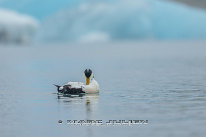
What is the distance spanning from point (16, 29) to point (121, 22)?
21.9 metres

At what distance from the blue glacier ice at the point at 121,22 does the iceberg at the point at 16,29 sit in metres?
14.7

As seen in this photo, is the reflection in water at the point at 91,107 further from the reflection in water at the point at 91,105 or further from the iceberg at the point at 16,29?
the iceberg at the point at 16,29

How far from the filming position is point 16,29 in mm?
87250

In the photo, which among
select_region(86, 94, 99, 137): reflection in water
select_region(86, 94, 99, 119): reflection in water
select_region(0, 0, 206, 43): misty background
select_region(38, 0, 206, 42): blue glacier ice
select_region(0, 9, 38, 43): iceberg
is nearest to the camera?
select_region(86, 94, 99, 137): reflection in water

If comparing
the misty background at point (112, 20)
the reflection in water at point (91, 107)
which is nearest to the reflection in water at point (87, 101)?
the reflection in water at point (91, 107)

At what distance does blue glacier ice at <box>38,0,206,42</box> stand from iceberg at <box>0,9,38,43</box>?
1468cm

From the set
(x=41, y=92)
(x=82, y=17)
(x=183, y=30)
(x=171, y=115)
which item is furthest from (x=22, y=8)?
(x=171, y=115)

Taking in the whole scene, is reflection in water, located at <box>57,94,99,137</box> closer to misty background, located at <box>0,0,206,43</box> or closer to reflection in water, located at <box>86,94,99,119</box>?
reflection in water, located at <box>86,94,99,119</box>

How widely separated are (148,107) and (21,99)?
4.60m

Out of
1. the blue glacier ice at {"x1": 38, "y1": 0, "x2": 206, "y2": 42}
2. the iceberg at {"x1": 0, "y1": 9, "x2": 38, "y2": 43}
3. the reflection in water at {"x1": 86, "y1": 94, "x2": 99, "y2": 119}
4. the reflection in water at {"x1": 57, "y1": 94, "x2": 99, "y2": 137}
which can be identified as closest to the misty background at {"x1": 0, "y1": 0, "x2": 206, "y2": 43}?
the blue glacier ice at {"x1": 38, "y1": 0, "x2": 206, "y2": 42}

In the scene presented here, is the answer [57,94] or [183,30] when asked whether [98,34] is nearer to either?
[183,30]

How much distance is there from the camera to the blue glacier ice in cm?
10156

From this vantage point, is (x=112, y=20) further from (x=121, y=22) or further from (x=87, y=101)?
(x=87, y=101)

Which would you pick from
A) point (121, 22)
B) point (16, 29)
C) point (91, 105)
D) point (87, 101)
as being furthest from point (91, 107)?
point (121, 22)
